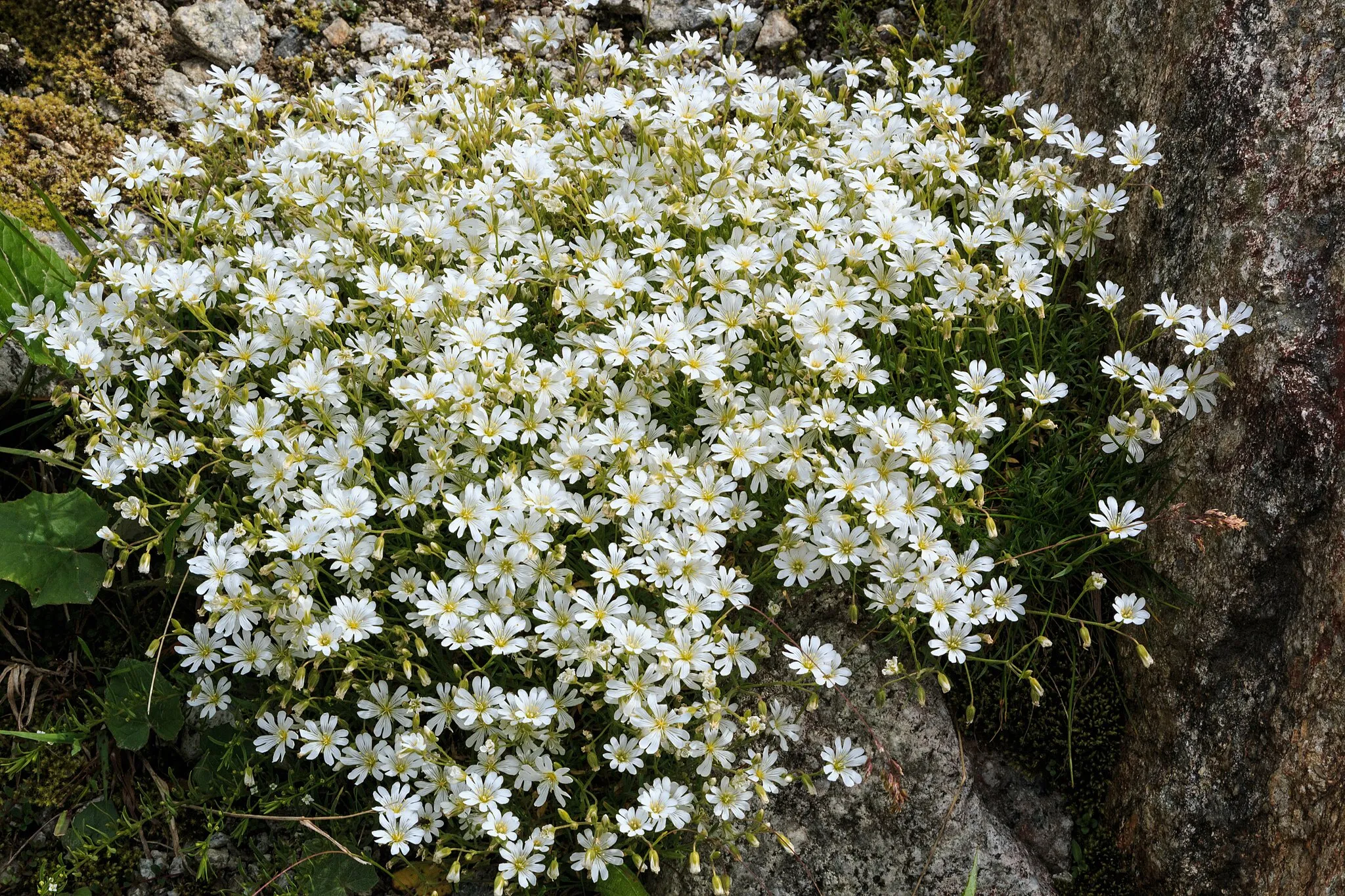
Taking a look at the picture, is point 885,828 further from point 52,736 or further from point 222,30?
point 222,30

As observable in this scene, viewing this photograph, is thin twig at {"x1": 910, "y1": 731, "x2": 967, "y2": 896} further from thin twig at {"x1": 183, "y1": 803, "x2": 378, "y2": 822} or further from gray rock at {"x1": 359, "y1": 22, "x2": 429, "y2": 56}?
gray rock at {"x1": 359, "y1": 22, "x2": 429, "y2": 56}

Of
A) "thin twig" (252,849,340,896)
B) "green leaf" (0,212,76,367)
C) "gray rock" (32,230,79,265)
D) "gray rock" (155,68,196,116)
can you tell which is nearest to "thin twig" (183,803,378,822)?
"thin twig" (252,849,340,896)

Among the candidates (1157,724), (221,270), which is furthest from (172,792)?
(1157,724)

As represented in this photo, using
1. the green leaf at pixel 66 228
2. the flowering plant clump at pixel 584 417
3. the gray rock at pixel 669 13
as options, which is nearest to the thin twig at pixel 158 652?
the flowering plant clump at pixel 584 417

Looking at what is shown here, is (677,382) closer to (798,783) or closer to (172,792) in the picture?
→ (798,783)

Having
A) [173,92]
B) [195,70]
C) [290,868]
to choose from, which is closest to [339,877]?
[290,868]

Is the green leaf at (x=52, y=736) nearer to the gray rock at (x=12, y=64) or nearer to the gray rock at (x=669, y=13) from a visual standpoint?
the gray rock at (x=12, y=64)
